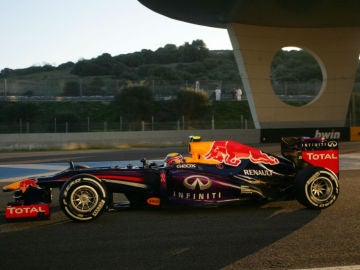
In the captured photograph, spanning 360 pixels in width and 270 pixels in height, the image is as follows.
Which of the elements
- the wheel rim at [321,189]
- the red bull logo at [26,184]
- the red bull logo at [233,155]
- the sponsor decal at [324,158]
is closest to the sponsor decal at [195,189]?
the red bull logo at [233,155]

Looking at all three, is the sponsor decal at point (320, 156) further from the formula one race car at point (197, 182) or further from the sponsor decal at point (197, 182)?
the sponsor decal at point (197, 182)

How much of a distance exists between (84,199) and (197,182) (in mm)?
1724

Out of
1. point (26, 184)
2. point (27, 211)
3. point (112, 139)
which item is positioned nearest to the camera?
point (27, 211)

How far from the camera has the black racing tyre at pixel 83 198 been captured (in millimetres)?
6648

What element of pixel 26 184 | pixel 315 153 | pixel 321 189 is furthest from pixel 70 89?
pixel 321 189

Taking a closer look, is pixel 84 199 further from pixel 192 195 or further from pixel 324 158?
pixel 324 158

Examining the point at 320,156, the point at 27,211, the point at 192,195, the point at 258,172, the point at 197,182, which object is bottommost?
the point at 27,211

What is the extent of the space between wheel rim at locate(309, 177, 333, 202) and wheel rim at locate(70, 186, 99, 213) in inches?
135

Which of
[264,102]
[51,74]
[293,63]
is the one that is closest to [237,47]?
[264,102]

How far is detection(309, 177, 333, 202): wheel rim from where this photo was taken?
24.5 feet

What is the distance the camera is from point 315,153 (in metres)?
8.02

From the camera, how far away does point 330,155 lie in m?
8.07

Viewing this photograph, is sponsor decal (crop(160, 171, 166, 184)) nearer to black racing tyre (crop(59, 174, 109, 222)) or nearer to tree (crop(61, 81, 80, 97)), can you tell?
black racing tyre (crop(59, 174, 109, 222))

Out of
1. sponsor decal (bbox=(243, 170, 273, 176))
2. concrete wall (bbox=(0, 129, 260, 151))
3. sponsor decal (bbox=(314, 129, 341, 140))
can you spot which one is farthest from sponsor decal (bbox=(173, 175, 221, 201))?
sponsor decal (bbox=(314, 129, 341, 140))
